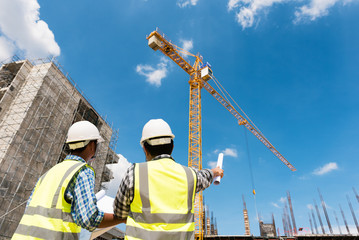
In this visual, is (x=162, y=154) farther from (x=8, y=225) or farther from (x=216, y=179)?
(x=8, y=225)

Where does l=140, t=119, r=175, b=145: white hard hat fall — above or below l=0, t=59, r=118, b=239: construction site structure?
below

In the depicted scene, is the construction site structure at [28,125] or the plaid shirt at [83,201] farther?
the construction site structure at [28,125]

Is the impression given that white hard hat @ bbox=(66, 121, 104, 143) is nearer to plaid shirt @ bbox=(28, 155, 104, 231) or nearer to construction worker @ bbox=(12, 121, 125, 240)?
construction worker @ bbox=(12, 121, 125, 240)

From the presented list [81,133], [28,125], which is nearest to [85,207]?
[81,133]

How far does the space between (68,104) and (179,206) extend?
70.4 feet

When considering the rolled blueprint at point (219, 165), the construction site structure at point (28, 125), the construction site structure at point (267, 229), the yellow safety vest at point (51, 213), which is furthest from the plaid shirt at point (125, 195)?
the construction site structure at point (267, 229)

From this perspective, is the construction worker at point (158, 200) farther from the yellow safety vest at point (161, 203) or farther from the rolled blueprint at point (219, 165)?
the rolled blueprint at point (219, 165)

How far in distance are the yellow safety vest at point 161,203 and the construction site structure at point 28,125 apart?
558 inches

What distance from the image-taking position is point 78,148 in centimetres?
209

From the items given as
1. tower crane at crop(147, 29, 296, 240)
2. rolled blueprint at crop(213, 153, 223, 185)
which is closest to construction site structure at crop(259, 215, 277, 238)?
tower crane at crop(147, 29, 296, 240)

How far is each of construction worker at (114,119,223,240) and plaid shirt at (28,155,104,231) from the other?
0.54ft

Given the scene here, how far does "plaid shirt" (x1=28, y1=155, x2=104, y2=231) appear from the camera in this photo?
1.64 metres

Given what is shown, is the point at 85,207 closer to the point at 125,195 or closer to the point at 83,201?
the point at 83,201

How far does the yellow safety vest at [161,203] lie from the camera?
1419 mm
